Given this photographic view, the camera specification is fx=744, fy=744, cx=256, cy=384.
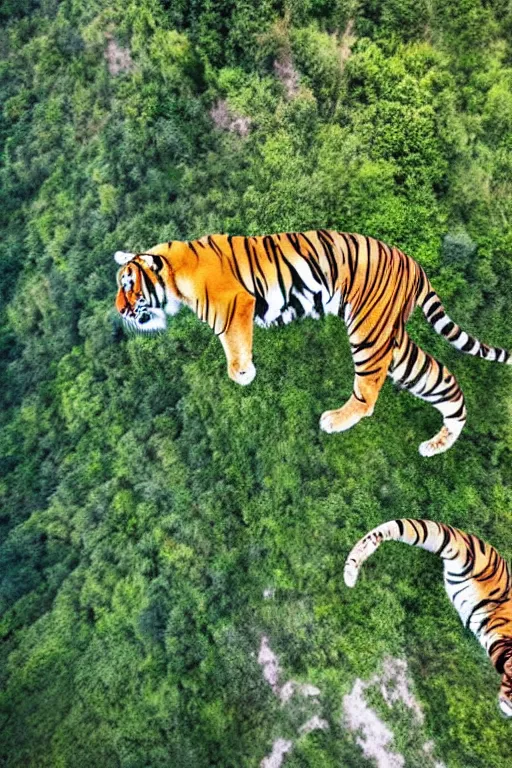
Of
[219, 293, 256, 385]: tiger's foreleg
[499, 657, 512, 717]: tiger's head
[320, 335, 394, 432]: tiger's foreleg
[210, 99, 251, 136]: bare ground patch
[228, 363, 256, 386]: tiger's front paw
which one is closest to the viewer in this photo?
[499, 657, 512, 717]: tiger's head

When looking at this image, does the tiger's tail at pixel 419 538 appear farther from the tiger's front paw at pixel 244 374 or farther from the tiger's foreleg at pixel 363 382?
the tiger's front paw at pixel 244 374

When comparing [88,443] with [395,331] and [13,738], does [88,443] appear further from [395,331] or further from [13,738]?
[395,331]

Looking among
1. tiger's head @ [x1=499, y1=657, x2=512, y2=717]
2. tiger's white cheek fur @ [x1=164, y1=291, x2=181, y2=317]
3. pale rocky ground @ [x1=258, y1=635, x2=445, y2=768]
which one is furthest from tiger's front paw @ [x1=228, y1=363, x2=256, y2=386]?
tiger's head @ [x1=499, y1=657, x2=512, y2=717]

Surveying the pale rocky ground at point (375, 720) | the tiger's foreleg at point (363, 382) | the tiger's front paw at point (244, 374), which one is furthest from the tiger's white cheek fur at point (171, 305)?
the pale rocky ground at point (375, 720)

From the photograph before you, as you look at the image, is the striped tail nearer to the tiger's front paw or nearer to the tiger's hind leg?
the tiger's hind leg

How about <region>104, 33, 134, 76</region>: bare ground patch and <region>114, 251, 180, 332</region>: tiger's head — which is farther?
<region>104, 33, 134, 76</region>: bare ground patch

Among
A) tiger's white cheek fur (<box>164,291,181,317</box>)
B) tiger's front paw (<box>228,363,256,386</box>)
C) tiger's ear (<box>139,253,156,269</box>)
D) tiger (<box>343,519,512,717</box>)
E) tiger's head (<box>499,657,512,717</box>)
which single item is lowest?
tiger's head (<box>499,657,512,717</box>)
